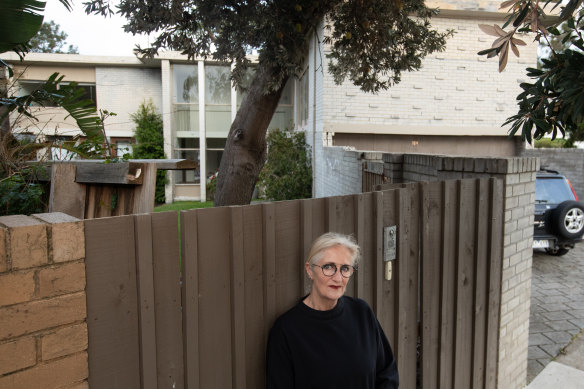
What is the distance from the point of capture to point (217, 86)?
21.2 metres

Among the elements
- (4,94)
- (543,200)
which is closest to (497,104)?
(543,200)

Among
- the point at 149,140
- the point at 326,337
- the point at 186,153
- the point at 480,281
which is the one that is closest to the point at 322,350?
the point at 326,337

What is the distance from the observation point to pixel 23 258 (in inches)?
64.8

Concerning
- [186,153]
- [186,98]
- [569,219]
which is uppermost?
[186,98]

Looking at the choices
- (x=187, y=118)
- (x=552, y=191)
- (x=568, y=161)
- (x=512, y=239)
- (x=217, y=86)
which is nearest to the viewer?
(x=512, y=239)

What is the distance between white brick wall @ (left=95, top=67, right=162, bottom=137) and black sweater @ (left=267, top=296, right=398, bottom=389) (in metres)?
20.6

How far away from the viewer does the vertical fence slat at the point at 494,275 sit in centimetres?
384

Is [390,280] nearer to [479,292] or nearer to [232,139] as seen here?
[479,292]

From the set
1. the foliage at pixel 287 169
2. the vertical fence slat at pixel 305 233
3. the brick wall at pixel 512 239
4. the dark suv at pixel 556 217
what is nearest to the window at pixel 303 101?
the foliage at pixel 287 169

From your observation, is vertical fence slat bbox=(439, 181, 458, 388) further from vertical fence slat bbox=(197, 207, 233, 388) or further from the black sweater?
vertical fence slat bbox=(197, 207, 233, 388)

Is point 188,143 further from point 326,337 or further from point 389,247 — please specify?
point 326,337

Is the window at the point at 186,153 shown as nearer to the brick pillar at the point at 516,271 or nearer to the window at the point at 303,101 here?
the window at the point at 303,101

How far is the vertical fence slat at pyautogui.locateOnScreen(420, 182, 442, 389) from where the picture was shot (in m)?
3.34

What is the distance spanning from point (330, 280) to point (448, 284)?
5.83 ft
